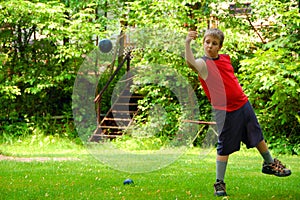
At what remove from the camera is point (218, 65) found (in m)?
5.11

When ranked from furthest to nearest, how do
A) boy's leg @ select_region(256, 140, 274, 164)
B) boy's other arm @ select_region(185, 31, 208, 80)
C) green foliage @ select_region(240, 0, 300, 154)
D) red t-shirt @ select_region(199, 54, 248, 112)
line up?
green foliage @ select_region(240, 0, 300, 154), boy's leg @ select_region(256, 140, 274, 164), red t-shirt @ select_region(199, 54, 248, 112), boy's other arm @ select_region(185, 31, 208, 80)

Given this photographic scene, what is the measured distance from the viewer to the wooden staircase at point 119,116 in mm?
11416

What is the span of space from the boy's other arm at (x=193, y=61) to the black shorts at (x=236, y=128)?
41 centimetres

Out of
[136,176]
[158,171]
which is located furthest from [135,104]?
[136,176]

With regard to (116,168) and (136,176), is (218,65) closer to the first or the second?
(136,176)

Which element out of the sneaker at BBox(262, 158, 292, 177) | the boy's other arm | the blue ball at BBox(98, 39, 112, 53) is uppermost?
the boy's other arm

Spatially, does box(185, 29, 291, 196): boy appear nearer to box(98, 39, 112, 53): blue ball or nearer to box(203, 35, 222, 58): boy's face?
box(203, 35, 222, 58): boy's face

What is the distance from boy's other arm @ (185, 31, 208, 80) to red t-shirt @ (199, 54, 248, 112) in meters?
0.05

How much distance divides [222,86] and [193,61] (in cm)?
43

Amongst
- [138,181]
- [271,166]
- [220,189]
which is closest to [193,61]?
[220,189]

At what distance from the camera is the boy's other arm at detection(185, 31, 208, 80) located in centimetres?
→ 480

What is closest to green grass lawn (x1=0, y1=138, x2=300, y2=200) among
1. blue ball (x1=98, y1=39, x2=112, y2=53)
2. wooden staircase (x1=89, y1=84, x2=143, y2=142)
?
wooden staircase (x1=89, y1=84, x2=143, y2=142)

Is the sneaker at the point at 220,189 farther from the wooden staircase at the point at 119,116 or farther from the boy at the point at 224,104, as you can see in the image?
the wooden staircase at the point at 119,116

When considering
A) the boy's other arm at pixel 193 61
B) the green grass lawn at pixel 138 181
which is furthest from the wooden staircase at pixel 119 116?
the boy's other arm at pixel 193 61
